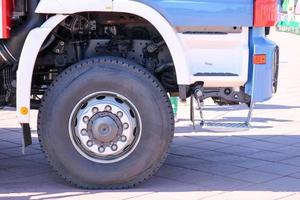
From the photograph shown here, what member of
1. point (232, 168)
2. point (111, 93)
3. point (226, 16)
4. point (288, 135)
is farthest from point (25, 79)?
point (288, 135)

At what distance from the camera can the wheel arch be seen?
5.52 metres

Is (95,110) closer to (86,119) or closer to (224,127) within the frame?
(86,119)

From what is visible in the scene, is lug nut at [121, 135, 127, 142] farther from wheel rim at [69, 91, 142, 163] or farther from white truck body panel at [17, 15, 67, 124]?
white truck body panel at [17, 15, 67, 124]

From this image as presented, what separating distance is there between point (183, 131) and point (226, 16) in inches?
140

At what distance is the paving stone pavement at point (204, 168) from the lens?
566 cm

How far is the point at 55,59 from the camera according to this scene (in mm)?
6086

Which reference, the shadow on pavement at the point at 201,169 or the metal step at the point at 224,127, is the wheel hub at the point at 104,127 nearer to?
the shadow on pavement at the point at 201,169

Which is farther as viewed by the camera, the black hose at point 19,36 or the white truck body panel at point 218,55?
the black hose at point 19,36

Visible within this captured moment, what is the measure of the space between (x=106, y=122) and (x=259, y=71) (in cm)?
146

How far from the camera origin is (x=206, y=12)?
5547 millimetres

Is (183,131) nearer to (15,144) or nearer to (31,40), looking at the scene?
(15,144)

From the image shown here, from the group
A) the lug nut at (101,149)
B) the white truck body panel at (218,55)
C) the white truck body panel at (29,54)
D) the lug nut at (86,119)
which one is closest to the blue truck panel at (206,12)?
the white truck body panel at (218,55)

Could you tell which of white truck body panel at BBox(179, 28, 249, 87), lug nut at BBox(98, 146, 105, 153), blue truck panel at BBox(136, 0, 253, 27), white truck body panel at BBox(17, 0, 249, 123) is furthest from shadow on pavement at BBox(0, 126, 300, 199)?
blue truck panel at BBox(136, 0, 253, 27)

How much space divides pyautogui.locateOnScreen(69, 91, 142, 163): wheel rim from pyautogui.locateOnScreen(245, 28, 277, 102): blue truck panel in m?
1.08
